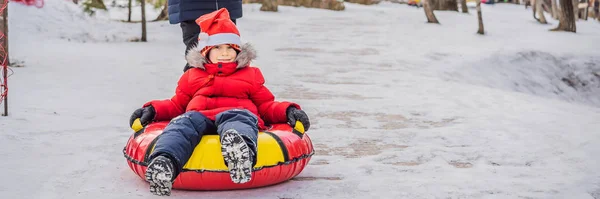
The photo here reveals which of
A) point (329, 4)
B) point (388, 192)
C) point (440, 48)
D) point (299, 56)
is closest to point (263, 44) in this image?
point (299, 56)

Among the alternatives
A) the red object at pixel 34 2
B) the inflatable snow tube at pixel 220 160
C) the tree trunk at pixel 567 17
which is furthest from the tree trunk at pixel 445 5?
the inflatable snow tube at pixel 220 160

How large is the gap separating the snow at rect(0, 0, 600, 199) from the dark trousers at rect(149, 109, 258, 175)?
33cm

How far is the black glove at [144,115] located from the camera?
15.9 ft

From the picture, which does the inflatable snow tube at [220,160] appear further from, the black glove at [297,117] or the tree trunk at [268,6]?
the tree trunk at [268,6]

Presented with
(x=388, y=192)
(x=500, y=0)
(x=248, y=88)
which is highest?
(x=248, y=88)

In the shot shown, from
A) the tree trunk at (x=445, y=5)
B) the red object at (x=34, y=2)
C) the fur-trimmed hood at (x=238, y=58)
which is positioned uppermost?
the fur-trimmed hood at (x=238, y=58)

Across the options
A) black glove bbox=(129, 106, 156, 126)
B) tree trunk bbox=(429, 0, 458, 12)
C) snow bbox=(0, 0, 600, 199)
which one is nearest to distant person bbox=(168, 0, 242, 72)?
snow bbox=(0, 0, 600, 199)

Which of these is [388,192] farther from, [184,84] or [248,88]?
[184,84]

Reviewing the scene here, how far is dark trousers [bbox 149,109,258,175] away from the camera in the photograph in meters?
4.04

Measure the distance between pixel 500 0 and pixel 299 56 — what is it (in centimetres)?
3565

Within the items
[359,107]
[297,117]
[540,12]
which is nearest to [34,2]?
[359,107]

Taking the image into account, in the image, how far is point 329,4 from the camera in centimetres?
2680

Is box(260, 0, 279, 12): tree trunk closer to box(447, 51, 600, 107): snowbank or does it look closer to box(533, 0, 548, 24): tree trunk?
box(533, 0, 548, 24): tree trunk

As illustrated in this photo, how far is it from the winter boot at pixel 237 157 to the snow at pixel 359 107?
0.32 m
